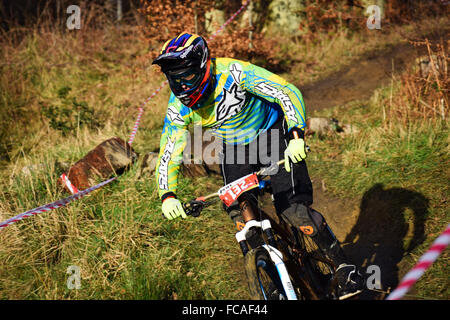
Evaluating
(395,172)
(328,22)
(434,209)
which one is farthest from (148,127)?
(328,22)

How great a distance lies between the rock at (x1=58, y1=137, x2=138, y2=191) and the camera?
548 cm

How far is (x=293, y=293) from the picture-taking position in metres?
2.56

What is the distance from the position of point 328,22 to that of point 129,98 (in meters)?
6.77

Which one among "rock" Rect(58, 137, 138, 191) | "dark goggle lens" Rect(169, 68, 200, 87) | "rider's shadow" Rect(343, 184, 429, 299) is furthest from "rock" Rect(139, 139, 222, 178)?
"dark goggle lens" Rect(169, 68, 200, 87)

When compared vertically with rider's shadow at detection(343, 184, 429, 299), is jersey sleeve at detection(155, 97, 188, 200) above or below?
above

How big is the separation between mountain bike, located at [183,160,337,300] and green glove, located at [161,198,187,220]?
0.05 meters

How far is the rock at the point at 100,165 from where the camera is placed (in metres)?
5.48

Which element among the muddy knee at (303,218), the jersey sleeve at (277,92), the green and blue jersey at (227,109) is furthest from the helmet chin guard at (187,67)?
the muddy knee at (303,218)

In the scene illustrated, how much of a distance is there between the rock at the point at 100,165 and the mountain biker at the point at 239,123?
2525 mm

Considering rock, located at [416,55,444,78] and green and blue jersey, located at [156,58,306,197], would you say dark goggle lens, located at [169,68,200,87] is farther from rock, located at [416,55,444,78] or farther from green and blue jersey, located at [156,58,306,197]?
rock, located at [416,55,444,78]

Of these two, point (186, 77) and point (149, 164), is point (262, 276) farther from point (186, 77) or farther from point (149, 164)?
point (149, 164)
